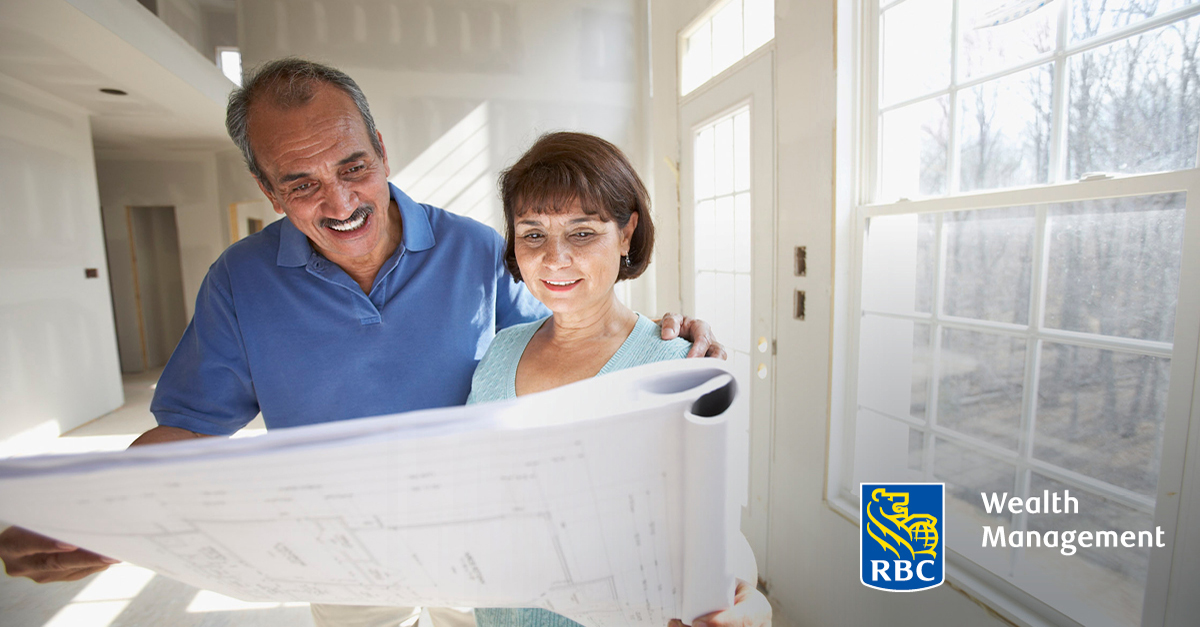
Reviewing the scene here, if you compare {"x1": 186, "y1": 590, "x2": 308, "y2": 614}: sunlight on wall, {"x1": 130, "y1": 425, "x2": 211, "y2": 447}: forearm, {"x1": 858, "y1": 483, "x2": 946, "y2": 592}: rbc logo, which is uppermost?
{"x1": 130, "y1": 425, "x2": 211, "y2": 447}: forearm

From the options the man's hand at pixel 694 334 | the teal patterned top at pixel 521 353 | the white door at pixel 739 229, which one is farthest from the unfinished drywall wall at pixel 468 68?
the man's hand at pixel 694 334

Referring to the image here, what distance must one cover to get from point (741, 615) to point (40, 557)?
843 mm

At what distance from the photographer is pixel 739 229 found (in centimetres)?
248

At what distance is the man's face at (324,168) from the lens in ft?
3.46

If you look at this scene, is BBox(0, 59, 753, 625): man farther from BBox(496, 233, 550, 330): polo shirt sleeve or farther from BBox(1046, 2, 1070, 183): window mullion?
BBox(1046, 2, 1070, 183): window mullion

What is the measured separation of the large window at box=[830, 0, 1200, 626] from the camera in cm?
107

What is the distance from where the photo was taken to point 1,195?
4086mm

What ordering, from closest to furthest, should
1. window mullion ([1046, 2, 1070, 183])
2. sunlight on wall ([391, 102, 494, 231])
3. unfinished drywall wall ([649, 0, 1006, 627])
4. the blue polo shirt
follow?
1. the blue polo shirt
2. window mullion ([1046, 2, 1070, 183])
3. unfinished drywall wall ([649, 0, 1006, 627])
4. sunlight on wall ([391, 102, 494, 231])

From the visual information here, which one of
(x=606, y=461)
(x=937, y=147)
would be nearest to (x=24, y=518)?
(x=606, y=461)

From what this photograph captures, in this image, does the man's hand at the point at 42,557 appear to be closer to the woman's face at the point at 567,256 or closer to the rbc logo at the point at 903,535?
the woman's face at the point at 567,256

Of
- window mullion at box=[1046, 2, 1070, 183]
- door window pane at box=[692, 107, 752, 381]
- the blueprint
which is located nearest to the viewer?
the blueprint

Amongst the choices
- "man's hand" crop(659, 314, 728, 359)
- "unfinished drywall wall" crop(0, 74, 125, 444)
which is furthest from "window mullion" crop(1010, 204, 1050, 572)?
"unfinished drywall wall" crop(0, 74, 125, 444)

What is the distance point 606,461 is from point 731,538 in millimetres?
165

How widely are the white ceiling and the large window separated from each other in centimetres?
447
